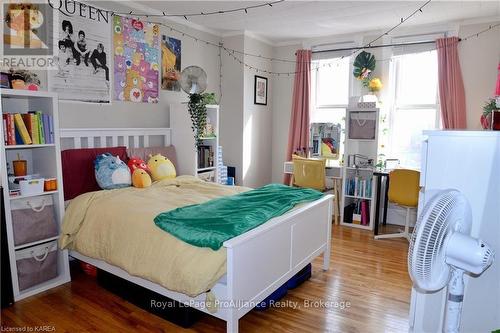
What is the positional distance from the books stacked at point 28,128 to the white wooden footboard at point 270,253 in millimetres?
1653

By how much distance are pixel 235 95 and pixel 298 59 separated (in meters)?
1.08

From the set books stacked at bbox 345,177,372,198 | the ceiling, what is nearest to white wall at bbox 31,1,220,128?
the ceiling

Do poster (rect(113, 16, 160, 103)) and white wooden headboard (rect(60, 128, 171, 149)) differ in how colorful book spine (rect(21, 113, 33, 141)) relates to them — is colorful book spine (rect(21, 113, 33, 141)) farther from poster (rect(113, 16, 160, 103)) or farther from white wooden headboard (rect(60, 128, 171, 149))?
poster (rect(113, 16, 160, 103))

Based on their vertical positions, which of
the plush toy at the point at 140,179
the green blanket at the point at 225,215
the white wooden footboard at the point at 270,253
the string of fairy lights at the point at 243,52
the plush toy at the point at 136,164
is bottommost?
the white wooden footboard at the point at 270,253

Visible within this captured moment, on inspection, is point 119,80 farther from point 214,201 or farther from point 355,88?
point 355,88

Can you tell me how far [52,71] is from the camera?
2.87 m

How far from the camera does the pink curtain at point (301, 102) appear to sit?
4.89 m

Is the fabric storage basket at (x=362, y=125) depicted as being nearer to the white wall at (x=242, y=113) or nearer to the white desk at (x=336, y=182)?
the white desk at (x=336, y=182)

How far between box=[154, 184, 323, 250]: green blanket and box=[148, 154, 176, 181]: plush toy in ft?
2.87

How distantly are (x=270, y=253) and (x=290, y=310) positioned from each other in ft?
1.59

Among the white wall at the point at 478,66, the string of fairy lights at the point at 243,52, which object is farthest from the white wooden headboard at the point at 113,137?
the white wall at the point at 478,66

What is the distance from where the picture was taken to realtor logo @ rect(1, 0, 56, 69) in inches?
102

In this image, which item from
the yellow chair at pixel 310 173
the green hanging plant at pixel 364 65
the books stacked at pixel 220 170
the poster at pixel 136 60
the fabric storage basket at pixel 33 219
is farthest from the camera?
the green hanging plant at pixel 364 65

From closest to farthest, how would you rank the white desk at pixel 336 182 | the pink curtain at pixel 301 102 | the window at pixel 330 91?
the white desk at pixel 336 182 < the window at pixel 330 91 < the pink curtain at pixel 301 102
